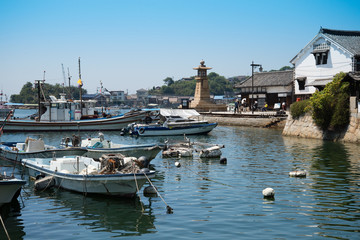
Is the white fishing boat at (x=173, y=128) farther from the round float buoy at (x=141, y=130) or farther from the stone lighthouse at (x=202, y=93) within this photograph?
the stone lighthouse at (x=202, y=93)

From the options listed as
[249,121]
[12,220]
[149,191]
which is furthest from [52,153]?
[249,121]

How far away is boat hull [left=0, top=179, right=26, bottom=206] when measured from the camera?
45.5 feet

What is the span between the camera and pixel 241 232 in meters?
12.2

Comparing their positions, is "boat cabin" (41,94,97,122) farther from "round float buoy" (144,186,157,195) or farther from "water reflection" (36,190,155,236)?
"round float buoy" (144,186,157,195)

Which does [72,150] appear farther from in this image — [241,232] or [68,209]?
[241,232]

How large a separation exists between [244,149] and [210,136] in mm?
11086

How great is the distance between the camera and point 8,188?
46.2ft

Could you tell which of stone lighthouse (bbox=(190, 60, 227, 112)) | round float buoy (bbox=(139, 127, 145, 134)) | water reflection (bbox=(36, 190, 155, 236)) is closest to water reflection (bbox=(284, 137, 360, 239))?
water reflection (bbox=(36, 190, 155, 236))

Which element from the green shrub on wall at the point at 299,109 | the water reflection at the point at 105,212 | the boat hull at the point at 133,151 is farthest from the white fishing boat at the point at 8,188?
the green shrub on wall at the point at 299,109

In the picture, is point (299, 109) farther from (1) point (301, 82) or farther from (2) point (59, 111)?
(2) point (59, 111)

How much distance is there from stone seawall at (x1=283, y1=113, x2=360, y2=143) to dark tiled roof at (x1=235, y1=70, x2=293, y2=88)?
18.8 meters

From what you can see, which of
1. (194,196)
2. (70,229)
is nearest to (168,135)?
(194,196)

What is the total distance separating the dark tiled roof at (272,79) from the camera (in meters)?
57.7

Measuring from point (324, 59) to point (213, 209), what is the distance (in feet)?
119
